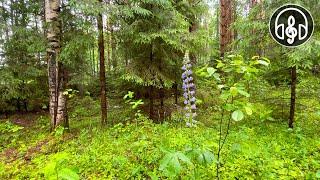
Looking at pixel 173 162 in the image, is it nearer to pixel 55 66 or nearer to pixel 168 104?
pixel 55 66

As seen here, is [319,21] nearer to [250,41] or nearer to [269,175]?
[250,41]

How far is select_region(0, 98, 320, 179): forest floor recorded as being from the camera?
4.49 meters

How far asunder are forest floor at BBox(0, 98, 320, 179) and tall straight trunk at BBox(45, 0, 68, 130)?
620mm

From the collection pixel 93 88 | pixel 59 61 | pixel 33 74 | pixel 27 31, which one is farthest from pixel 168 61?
pixel 93 88

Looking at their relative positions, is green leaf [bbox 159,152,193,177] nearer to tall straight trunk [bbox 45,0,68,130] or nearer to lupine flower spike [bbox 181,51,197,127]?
lupine flower spike [bbox 181,51,197,127]

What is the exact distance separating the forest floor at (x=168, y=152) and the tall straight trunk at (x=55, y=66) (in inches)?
24.4

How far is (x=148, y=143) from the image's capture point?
19.4 ft

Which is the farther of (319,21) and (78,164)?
(319,21)

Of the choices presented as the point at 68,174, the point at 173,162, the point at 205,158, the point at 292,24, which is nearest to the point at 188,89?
the point at 205,158

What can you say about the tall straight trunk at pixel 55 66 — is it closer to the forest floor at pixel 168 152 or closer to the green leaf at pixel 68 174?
the forest floor at pixel 168 152

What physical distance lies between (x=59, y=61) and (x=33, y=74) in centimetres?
535

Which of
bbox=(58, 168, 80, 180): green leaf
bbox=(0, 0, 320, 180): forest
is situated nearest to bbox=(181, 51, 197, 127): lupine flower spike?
bbox=(0, 0, 320, 180): forest

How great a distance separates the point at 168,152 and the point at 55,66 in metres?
5.87

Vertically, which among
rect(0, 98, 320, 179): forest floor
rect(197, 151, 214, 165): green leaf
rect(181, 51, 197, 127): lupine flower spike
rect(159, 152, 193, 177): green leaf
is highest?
rect(181, 51, 197, 127): lupine flower spike
